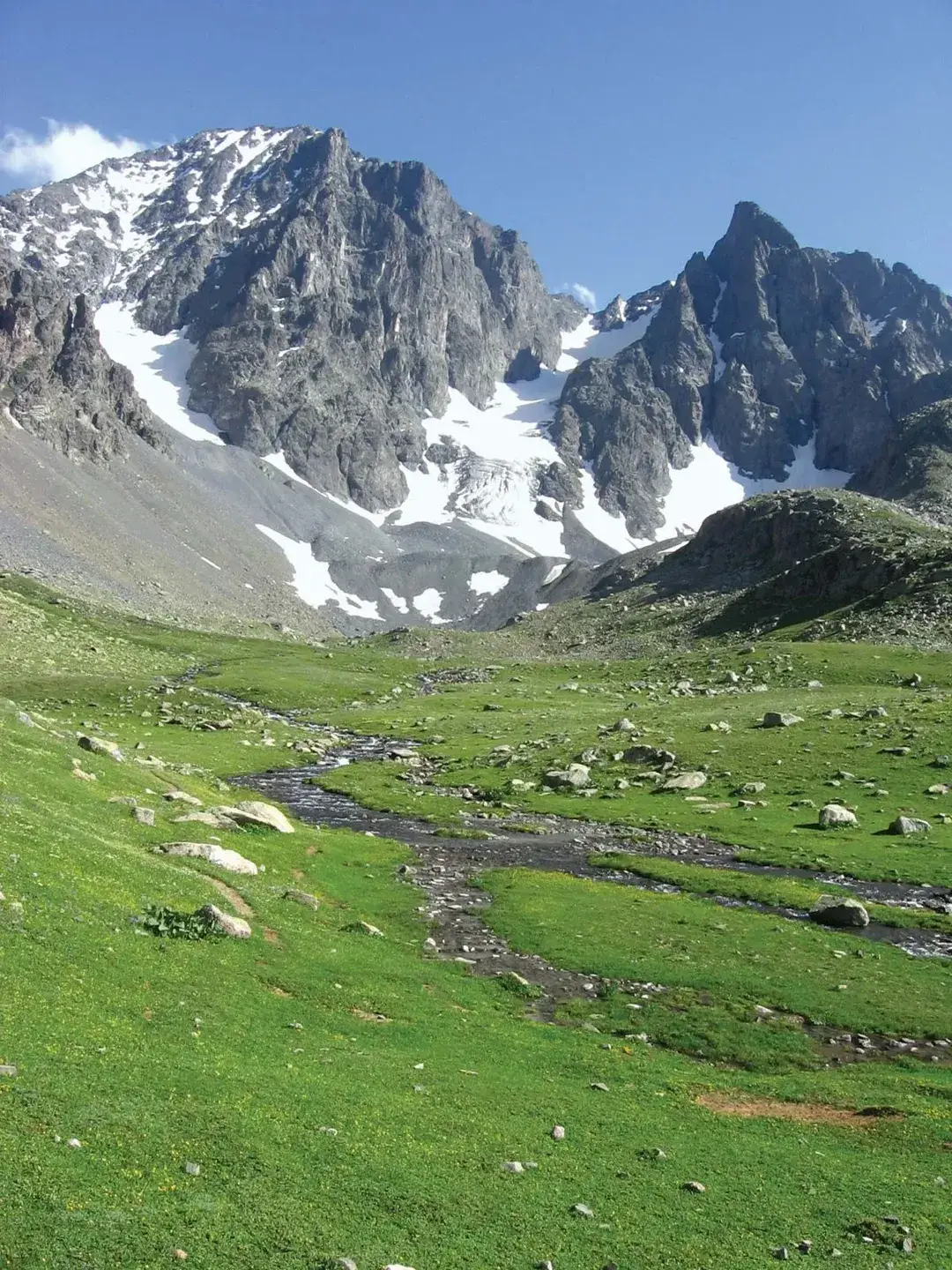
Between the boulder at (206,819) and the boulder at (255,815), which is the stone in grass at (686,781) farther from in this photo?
the boulder at (206,819)

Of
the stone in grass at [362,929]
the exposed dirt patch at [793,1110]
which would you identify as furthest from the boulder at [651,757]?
the exposed dirt patch at [793,1110]

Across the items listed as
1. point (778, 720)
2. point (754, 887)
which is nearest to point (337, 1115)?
point (754, 887)

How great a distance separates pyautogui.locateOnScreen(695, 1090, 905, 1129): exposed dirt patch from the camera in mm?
19991

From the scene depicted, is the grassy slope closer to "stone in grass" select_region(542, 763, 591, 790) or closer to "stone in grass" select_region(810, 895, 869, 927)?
"stone in grass" select_region(810, 895, 869, 927)

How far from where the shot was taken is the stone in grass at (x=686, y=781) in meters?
65.4

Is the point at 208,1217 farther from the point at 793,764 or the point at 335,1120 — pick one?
the point at 793,764

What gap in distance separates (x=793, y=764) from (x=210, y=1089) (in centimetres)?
5935

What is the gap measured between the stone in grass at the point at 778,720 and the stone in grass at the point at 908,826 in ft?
87.3

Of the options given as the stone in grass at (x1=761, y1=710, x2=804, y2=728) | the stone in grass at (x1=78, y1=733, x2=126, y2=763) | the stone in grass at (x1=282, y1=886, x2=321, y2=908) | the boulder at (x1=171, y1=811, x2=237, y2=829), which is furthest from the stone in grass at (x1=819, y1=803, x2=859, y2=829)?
the stone in grass at (x1=78, y1=733, x2=126, y2=763)

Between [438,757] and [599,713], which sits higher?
[599,713]

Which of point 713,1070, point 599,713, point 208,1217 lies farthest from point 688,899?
point 599,713

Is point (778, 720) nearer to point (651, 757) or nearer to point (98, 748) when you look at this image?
point (651, 757)

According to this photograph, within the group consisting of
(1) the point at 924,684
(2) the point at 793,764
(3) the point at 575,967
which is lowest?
(3) the point at 575,967

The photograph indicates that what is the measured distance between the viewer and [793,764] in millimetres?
67438
